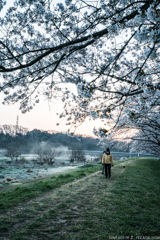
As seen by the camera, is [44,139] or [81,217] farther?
[44,139]

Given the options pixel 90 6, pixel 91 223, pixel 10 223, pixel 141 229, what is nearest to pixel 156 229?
pixel 141 229

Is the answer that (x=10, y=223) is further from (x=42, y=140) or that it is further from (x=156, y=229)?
(x=42, y=140)

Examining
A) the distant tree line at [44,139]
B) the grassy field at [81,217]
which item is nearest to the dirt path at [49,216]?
the grassy field at [81,217]

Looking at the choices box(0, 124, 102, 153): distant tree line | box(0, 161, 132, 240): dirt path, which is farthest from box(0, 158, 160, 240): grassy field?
box(0, 124, 102, 153): distant tree line

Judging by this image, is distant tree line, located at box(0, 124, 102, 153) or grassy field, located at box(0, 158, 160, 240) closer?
grassy field, located at box(0, 158, 160, 240)

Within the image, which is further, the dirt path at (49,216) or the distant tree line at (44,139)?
the distant tree line at (44,139)

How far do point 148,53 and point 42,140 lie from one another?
241 feet

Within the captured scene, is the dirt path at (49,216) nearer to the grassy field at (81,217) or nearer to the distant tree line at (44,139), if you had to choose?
the grassy field at (81,217)

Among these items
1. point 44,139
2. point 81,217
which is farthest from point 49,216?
point 44,139

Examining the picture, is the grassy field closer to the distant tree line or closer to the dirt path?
the dirt path

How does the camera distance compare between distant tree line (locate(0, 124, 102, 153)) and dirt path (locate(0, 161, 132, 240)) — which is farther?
distant tree line (locate(0, 124, 102, 153))

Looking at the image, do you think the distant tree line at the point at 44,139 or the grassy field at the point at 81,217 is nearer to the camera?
the grassy field at the point at 81,217

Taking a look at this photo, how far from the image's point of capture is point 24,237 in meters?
2.82

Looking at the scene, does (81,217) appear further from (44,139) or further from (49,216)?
(44,139)
